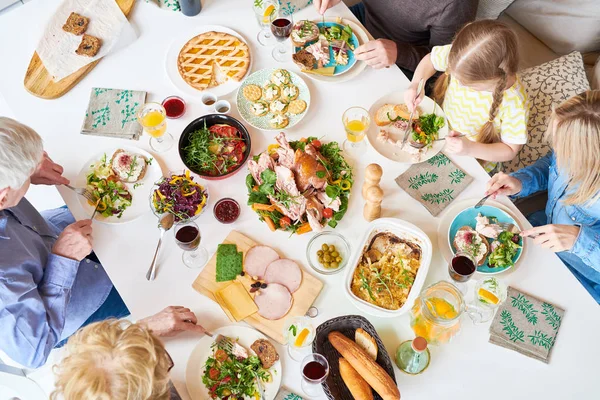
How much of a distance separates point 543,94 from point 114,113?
7.26ft

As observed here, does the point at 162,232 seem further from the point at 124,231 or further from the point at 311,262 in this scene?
the point at 311,262

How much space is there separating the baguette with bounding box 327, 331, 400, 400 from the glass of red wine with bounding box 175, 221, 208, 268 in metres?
0.61

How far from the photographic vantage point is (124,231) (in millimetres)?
2004

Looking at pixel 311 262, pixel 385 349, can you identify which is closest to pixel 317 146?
pixel 311 262

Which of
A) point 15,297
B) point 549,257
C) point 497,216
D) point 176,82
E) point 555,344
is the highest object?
point 176,82

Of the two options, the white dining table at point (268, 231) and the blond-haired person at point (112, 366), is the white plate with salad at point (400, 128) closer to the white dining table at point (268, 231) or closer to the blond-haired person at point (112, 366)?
the white dining table at point (268, 231)

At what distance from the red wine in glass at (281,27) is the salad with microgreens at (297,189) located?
555mm

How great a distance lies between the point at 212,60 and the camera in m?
2.35

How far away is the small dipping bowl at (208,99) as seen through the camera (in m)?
2.26

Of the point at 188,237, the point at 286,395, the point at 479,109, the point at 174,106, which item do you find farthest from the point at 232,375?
the point at 479,109

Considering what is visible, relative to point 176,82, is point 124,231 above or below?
below

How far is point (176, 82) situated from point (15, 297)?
1.15 m

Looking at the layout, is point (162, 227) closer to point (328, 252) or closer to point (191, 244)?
point (191, 244)

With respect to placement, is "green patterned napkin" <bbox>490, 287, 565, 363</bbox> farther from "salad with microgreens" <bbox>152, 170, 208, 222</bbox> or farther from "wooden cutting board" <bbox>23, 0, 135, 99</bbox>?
"wooden cutting board" <bbox>23, 0, 135, 99</bbox>
